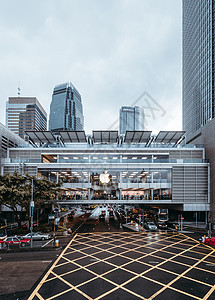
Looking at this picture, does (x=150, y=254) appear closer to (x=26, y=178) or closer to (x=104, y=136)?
(x=26, y=178)

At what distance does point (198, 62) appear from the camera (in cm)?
11794

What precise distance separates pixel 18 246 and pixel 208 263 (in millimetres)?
22506

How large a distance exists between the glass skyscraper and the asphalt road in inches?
3836

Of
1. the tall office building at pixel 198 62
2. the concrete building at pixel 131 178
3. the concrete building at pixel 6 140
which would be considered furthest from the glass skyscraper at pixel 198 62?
the concrete building at pixel 6 140

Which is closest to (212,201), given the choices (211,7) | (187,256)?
(187,256)

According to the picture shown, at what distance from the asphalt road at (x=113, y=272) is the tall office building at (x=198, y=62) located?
85.7m

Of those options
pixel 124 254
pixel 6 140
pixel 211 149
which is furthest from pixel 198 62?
pixel 124 254

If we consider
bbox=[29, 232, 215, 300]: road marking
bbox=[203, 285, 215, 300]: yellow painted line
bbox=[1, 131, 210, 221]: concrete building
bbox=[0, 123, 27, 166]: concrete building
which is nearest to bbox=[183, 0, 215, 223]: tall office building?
bbox=[1, 131, 210, 221]: concrete building

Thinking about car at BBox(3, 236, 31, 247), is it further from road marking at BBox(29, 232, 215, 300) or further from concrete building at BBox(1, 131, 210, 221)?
concrete building at BBox(1, 131, 210, 221)

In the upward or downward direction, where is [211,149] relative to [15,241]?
upward

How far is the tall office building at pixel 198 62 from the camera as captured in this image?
4126 inches

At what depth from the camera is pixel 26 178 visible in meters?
34.0

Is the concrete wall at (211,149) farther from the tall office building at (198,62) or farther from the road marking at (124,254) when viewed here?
the tall office building at (198,62)

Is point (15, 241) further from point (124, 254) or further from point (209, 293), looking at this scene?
point (209, 293)
